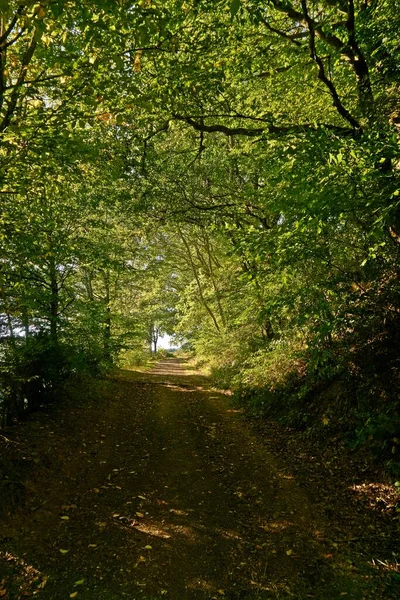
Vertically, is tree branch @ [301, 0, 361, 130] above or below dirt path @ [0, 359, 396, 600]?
above

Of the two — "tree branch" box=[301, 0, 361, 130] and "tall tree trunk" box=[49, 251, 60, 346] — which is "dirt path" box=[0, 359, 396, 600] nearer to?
"tall tree trunk" box=[49, 251, 60, 346]

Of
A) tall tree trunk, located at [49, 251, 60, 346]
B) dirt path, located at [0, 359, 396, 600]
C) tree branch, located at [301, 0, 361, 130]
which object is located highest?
tree branch, located at [301, 0, 361, 130]

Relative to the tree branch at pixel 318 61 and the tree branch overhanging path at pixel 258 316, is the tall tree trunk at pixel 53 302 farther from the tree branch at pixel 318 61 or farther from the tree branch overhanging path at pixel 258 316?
the tree branch at pixel 318 61

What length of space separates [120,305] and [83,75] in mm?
18496

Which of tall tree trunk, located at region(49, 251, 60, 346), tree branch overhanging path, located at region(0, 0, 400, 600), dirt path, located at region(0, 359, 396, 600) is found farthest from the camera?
tall tree trunk, located at region(49, 251, 60, 346)

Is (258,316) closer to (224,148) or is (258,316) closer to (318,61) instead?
(318,61)

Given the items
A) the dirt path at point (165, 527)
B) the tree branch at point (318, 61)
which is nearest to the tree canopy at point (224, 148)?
the tree branch at point (318, 61)

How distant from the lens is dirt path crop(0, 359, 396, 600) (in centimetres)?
344

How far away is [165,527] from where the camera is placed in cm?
439

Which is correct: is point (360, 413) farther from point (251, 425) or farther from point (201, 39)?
Result: point (201, 39)

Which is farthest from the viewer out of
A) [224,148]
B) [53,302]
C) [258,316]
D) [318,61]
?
[224,148]

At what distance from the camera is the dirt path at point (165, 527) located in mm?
3441

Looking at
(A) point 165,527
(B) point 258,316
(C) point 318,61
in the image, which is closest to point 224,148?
(C) point 318,61

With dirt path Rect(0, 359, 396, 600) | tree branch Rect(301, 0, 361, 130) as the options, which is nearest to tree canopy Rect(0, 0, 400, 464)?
tree branch Rect(301, 0, 361, 130)
